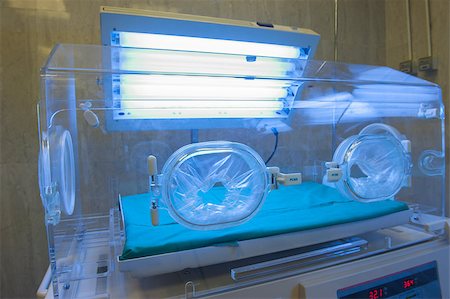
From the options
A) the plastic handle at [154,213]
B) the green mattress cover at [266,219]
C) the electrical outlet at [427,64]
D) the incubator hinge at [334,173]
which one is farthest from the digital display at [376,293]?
the electrical outlet at [427,64]

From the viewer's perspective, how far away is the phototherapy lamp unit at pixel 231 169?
2.43 ft

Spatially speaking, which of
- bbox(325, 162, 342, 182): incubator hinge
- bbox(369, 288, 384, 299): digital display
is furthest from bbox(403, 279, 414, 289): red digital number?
bbox(325, 162, 342, 182): incubator hinge

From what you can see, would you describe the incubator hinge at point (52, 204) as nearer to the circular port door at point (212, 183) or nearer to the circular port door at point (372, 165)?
the circular port door at point (212, 183)

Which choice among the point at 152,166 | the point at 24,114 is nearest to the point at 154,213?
the point at 152,166

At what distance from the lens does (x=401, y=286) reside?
89cm

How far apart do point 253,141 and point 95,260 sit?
0.64 metres

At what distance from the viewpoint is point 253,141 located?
3.46 ft

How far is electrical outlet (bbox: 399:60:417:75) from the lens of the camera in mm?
1935

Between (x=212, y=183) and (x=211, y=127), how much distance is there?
0.92 ft

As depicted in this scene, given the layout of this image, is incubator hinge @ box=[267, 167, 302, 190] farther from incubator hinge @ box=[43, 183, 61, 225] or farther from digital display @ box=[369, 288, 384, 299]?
incubator hinge @ box=[43, 183, 61, 225]

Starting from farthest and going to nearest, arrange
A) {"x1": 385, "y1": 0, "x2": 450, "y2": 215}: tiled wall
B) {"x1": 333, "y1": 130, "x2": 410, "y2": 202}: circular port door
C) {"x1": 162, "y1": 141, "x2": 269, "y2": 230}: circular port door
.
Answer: {"x1": 385, "y1": 0, "x2": 450, "y2": 215}: tiled wall < {"x1": 333, "y1": 130, "x2": 410, "y2": 202}: circular port door < {"x1": 162, "y1": 141, "x2": 269, "y2": 230}: circular port door

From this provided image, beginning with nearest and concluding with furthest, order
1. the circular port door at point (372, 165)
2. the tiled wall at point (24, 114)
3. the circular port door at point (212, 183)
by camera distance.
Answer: the circular port door at point (212, 183) → the circular port door at point (372, 165) → the tiled wall at point (24, 114)

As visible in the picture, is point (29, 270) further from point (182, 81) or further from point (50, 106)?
point (182, 81)

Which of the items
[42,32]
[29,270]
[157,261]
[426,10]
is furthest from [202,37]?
[426,10]
